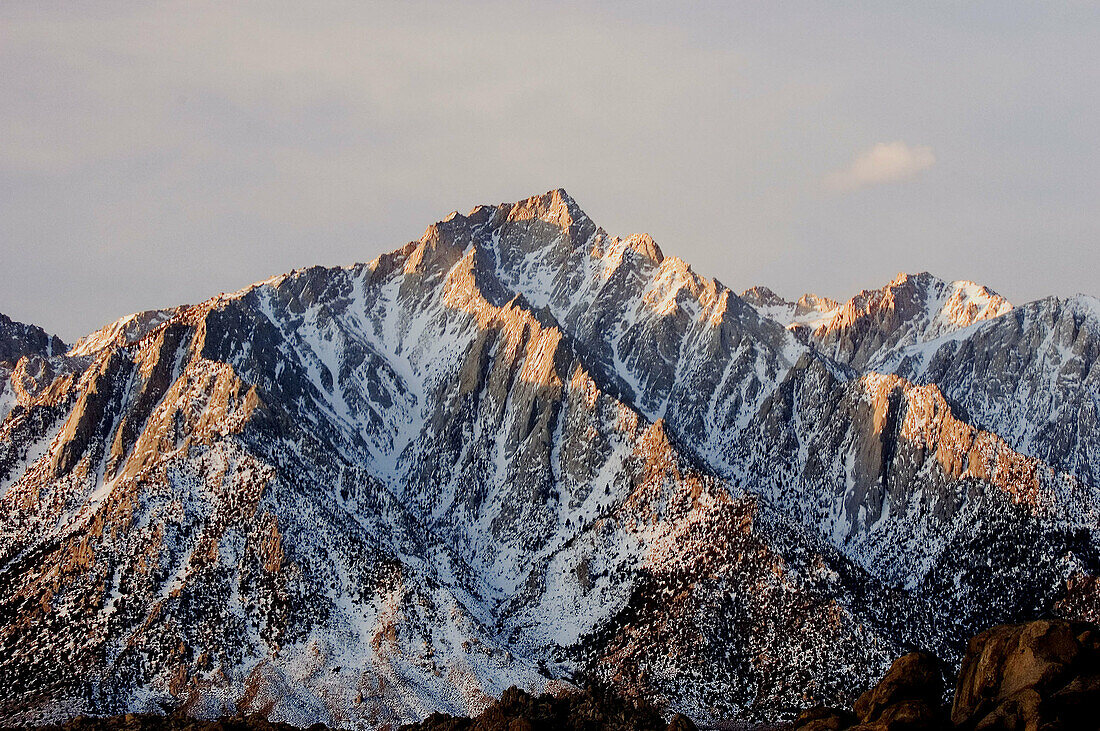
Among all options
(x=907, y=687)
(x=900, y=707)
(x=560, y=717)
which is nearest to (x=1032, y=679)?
(x=900, y=707)

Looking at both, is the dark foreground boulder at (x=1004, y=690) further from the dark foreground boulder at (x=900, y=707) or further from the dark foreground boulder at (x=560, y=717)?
the dark foreground boulder at (x=560, y=717)

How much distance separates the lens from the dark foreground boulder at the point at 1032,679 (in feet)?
255

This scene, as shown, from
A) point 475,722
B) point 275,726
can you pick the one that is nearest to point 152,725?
point 275,726

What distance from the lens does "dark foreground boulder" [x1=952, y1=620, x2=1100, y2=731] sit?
77875mm

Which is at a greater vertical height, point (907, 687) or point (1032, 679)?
point (1032, 679)

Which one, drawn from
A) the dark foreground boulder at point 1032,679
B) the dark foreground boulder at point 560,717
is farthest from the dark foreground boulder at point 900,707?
the dark foreground boulder at point 560,717

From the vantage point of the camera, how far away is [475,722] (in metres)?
120

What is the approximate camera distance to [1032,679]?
82.8 meters

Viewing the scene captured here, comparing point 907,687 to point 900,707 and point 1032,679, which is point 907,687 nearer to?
point 900,707

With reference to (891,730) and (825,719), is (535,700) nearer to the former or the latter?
(825,719)

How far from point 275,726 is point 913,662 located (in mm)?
73220

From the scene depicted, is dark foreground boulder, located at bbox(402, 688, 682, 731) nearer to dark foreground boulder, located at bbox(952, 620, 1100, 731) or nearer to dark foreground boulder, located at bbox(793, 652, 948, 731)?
dark foreground boulder, located at bbox(793, 652, 948, 731)

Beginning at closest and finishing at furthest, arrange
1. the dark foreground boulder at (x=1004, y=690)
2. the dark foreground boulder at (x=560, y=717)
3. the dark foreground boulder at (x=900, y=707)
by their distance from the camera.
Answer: the dark foreground boulder at (x=1004, y=690) < the dark foreground boulder at (x=900, y=707) < the dark foreground boulder at (x=560, y=717)

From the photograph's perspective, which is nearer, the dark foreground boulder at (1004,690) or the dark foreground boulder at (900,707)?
the dark foreground boulder at (1004,690)
